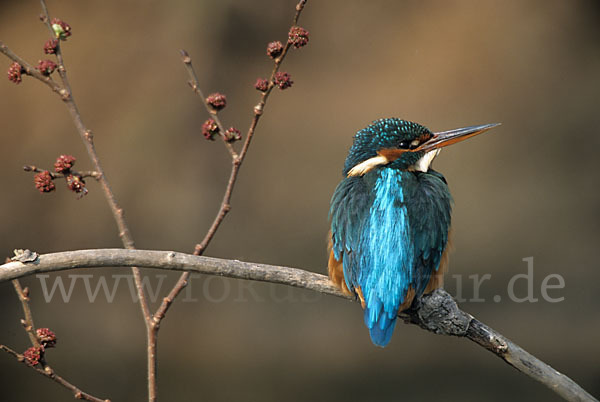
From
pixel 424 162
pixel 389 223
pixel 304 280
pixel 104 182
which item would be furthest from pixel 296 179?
pixel 104 182

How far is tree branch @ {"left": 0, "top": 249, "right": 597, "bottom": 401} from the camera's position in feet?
4.04

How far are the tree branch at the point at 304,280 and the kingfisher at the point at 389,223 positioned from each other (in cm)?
7

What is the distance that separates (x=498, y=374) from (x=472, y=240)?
574mm

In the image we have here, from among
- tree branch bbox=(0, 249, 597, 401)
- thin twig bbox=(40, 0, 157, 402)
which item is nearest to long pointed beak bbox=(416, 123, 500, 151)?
tree branch bbox=(0, 249, 597, 401)

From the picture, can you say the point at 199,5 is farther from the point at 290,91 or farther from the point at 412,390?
the point at 412,390

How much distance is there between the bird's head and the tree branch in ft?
1.14

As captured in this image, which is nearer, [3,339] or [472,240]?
[3,339]

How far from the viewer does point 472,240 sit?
3029mm

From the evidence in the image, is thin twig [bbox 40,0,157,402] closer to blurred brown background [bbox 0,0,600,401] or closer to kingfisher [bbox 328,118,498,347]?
kingfisher [bbox 328,118,498,347]

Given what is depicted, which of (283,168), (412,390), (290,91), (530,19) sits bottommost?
(412,390)

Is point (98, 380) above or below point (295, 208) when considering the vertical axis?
below

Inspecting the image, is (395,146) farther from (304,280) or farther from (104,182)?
(104,182)

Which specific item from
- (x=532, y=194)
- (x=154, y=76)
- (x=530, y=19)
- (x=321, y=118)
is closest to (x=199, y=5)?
(x=154, y=76)

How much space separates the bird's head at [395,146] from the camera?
184cm
